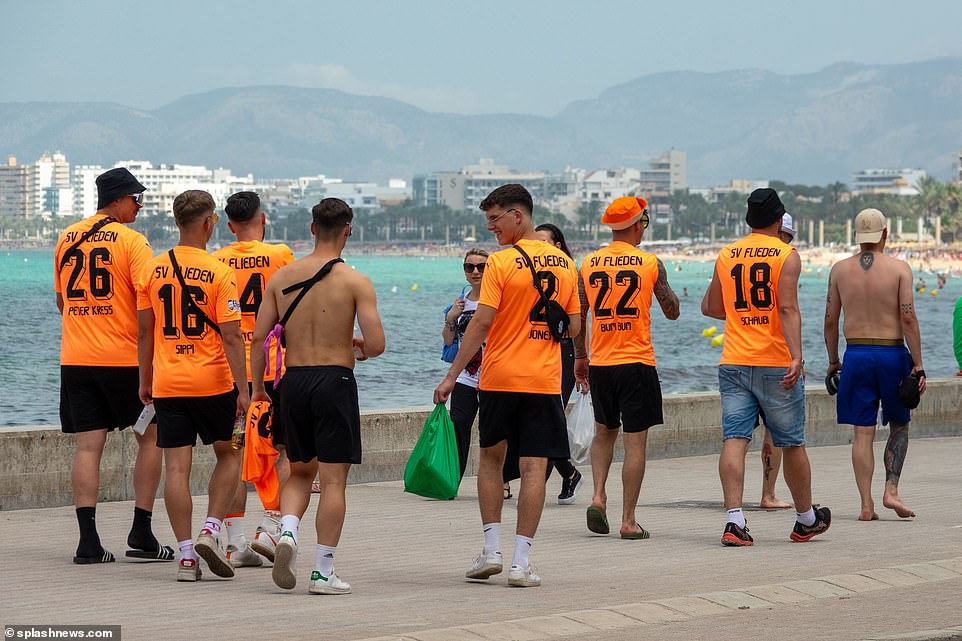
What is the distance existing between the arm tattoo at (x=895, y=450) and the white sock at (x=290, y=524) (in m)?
4.53

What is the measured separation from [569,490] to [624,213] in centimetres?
250

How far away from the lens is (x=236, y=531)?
27.9ft

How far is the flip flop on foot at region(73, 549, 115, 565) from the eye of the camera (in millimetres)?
8391

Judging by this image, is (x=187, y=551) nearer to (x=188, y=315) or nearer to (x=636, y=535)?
(x=188, y=315)

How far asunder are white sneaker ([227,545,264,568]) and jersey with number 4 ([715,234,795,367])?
3001mm

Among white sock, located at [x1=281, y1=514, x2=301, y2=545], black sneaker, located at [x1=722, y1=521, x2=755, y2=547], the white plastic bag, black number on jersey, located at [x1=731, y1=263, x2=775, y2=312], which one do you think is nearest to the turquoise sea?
the white plastic bag

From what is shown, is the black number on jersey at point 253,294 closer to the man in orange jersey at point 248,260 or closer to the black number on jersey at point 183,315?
the man in orange jersey at point 248,260

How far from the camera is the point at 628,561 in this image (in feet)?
28.2

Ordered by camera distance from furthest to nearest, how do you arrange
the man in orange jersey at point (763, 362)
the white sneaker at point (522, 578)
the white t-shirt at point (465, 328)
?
the white t-shirt at point (465, 328) < the man in orange jersey at point (763, 362) < the white sneaker at point (522, 578)

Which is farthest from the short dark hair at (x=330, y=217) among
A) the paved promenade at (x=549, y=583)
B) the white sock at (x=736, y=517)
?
the white sock at (x=736, y=517)

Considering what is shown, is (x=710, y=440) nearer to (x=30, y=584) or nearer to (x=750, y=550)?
(x=750, y=550)

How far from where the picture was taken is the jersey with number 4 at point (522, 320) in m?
7.90

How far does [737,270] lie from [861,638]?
339 centimetres

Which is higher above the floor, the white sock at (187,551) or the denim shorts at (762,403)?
the denim shorts at (762,403)
